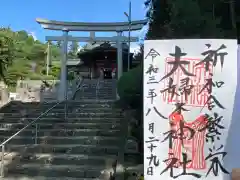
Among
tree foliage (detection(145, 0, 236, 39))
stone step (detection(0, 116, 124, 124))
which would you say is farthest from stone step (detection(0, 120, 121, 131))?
tree foliage (detection(145, 0, 236, 39))

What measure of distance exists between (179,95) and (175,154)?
531mm

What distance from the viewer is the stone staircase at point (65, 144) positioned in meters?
6.25

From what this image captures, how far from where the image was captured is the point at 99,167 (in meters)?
6.27

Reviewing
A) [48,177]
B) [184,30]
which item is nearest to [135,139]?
[48,177]

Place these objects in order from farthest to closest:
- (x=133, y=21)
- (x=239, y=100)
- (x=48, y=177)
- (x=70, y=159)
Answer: (x=133, y=21)
(x=70, y=159)
(x=48, y=177)
(x=239, y=100)

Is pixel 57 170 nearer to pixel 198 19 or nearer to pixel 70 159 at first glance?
pixel 70 159

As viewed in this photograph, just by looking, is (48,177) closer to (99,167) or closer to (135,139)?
(99,167)

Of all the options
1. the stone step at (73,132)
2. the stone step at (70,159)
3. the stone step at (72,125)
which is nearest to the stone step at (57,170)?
the stone step at (70,159)

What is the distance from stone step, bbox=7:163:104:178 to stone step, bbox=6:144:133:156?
2.29 feet

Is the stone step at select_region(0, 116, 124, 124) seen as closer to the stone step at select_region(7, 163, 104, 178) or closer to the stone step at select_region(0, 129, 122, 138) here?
the stone step at select_region(0, 129, 122, 138)

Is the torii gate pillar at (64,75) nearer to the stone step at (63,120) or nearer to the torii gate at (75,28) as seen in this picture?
the torii gate at (75,28)

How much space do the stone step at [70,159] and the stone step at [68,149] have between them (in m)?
0.26

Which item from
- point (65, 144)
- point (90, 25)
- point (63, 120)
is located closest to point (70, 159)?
point (65, 144)

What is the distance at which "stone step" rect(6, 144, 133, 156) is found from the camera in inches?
276
